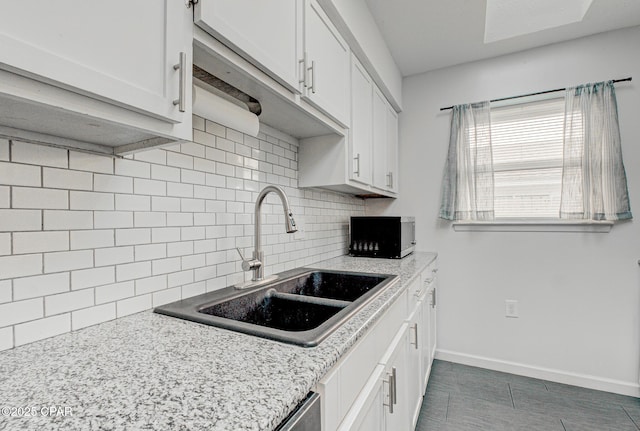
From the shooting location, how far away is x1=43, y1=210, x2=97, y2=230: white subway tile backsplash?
0.76 meters

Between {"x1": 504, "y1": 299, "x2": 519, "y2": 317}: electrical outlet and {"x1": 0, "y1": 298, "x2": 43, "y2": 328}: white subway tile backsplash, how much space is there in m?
2.78

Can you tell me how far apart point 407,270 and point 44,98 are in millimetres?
1623

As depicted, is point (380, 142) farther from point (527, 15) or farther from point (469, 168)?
point (527, 15)

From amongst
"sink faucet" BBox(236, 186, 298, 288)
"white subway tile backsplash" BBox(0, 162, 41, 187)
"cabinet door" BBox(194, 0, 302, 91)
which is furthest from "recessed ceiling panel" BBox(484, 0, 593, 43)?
"white subway tile backsplash" BBox(0, 162, 41, 187)

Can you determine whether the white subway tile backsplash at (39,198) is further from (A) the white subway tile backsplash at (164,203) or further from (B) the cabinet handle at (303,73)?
(B) the cabinet handle at (303,73)

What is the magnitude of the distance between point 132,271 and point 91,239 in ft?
0.51

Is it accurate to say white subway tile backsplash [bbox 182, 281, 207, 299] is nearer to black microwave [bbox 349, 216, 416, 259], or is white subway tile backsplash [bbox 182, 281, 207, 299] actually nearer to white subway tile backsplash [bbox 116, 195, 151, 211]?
white subway tile backsplash [bbox 116, 195, 151, 211]

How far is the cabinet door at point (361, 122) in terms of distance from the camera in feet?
5.85

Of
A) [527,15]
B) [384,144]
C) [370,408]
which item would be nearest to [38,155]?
[370,408]

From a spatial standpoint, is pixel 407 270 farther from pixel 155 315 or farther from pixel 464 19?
pixel 464 19

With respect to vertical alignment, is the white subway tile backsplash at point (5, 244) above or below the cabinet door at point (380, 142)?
below

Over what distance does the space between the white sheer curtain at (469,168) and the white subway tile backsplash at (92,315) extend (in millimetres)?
2384

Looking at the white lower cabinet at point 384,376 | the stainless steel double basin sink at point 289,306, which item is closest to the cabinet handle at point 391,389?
the white lower cabinet at point 384,376

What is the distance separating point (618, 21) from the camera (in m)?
2.07
